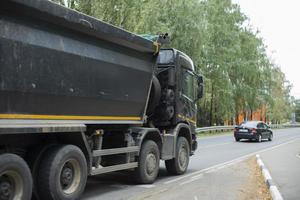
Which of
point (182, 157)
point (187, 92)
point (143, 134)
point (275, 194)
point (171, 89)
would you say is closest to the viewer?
point (275, 194)

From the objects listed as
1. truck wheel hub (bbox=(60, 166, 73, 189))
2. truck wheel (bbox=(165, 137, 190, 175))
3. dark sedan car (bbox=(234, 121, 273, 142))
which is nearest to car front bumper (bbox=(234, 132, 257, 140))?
dark sedan car (bbox=(234, 121, 273, 142))

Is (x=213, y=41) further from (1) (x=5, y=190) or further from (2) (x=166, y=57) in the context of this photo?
(1) (x=5, y=190)

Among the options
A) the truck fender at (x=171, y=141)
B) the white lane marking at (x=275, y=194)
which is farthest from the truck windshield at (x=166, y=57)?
the white lane marking at (x=275, y=194)

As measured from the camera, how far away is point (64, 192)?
8055 millimetres

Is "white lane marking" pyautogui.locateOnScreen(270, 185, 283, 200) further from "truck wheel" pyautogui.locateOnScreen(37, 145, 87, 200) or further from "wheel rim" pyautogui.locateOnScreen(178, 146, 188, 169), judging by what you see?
"truck wheel" pyautogui.locateOnScreen(37, 145, 87, 200)

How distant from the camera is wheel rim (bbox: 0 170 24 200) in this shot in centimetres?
676

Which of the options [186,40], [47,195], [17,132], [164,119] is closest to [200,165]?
[164,119]

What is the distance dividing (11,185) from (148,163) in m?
4.65

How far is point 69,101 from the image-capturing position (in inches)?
322

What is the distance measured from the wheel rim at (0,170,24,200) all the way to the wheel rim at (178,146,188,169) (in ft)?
21.6

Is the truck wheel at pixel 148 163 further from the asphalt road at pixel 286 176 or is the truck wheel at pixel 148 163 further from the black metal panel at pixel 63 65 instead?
the asphalt road at pixel 286 176

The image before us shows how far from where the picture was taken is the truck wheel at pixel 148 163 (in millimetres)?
10820

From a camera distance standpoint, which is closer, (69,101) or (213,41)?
(69,101)

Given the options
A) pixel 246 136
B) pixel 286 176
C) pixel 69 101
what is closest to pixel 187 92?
pixel 286 176
